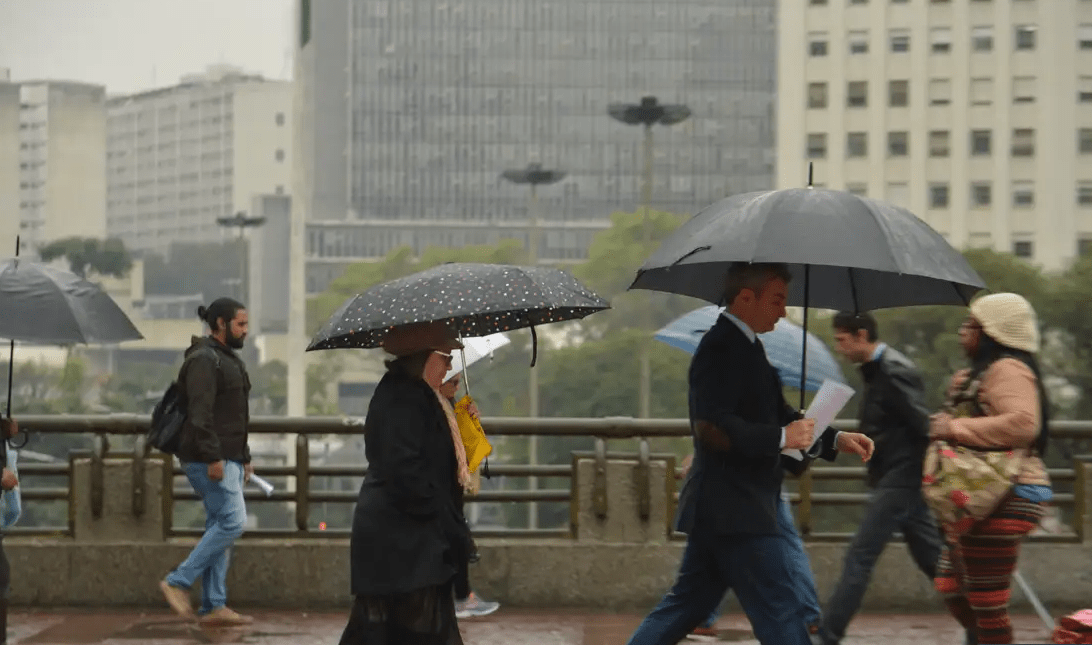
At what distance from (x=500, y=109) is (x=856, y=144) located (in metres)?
43.7

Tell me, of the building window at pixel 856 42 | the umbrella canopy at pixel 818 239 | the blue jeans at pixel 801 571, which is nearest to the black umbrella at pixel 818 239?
the umbrella canopy at pixel 818 239

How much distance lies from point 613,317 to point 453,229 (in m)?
35.0

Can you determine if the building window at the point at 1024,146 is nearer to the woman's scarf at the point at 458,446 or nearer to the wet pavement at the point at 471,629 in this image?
the wet pavement at the point at 471,629

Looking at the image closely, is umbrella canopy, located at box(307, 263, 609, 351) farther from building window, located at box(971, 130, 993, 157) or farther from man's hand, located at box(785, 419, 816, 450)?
building window, located at box(971, 130, 993, 157)

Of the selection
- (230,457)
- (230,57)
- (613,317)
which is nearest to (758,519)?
(230,457)

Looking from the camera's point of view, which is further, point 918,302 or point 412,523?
point 918,302

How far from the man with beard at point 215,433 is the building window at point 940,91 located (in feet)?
419

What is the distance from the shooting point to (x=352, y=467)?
889cm

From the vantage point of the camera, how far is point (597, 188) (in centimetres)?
15638

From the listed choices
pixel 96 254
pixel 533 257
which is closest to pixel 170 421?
pixel 533 257

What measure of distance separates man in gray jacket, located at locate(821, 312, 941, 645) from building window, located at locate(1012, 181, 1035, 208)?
127896mm

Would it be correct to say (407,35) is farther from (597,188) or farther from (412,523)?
(412,523)

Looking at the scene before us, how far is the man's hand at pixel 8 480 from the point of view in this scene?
6578mm

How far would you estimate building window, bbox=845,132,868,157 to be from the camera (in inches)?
5000
